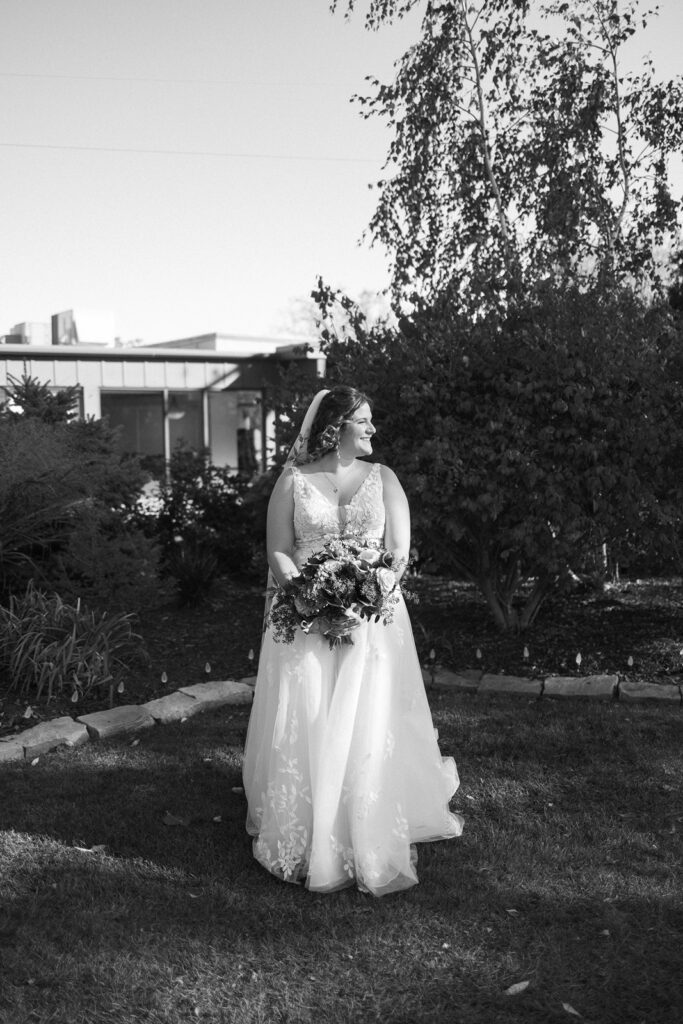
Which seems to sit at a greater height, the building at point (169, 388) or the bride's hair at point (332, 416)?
the building at point (169, 388)

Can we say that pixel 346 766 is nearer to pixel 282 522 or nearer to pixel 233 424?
pixel 282 522

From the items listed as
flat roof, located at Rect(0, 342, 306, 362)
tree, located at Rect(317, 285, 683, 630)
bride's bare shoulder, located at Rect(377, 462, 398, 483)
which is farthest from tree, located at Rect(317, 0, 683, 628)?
flat roof, located at Rect(0, 342, 306, 362)

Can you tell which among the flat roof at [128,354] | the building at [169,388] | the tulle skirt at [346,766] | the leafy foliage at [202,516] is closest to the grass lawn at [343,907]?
the tulle skirt at [346,766]

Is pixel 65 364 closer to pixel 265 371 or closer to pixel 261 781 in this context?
pixel 265 371

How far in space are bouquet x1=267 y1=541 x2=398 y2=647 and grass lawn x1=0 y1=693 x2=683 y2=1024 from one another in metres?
1.05

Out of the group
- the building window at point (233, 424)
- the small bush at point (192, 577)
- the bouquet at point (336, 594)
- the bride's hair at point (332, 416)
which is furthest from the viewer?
the building window at point (233, 424)

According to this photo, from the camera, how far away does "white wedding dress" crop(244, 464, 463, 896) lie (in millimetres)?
3875

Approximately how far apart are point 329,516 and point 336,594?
0.53 m

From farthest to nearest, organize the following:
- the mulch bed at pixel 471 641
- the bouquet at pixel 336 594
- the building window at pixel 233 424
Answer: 1. the building window at pixel 233 424
2. the mulch bed at pixel 471 641
3. the bouquet at pixel 336 594

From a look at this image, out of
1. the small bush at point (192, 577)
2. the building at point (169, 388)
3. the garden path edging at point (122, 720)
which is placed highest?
the building at point (169, 388)

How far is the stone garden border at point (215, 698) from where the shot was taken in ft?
18.2

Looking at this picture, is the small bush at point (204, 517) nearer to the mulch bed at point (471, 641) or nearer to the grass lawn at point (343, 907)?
the mulch bed at point (471, 641)

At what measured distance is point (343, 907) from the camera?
12.1 feet

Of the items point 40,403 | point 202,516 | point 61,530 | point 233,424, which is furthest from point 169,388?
point 61,530
